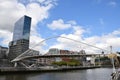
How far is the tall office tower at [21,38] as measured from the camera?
139462mm

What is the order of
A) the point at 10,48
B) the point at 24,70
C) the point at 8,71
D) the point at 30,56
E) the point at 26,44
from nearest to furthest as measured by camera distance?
the point at 8,71, the point at 24,70, the point at 30,56, the point at 26,44, the point at 10,48

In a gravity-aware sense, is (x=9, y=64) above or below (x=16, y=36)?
below

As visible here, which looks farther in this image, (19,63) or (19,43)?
(19,43)

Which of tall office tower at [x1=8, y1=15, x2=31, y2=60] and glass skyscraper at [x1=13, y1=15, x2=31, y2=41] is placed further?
glass skyscraper at [x1=13, y1=15, x2=31, y2=41]

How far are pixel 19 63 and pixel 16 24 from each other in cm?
7389

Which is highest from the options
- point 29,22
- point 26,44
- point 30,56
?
point 29,22

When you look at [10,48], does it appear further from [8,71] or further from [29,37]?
[8,71]

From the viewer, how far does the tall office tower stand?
139462 mm

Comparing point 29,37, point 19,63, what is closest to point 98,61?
point 29,37

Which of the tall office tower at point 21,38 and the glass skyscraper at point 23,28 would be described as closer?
the tall office tower at point 21,38

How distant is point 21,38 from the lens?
142000mm

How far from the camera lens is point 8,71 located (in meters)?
56.1

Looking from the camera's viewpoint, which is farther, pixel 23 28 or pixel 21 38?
pixel 23 28

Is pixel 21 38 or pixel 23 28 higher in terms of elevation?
pixel 23 28
